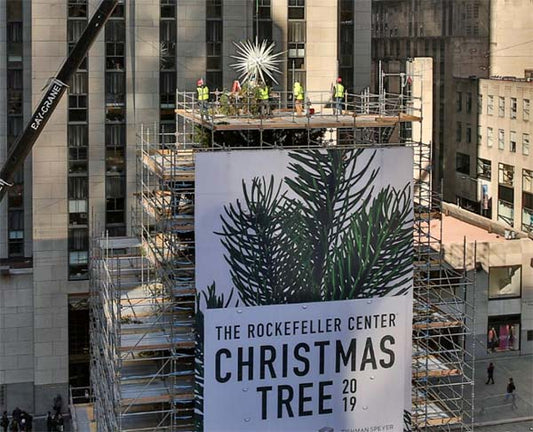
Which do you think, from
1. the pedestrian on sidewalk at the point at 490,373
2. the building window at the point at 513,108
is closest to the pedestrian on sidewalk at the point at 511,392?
the pedestrian on sidewalk at the point at 490,373

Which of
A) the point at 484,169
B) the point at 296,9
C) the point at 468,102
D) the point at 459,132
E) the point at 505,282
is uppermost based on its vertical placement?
the point at 296,9

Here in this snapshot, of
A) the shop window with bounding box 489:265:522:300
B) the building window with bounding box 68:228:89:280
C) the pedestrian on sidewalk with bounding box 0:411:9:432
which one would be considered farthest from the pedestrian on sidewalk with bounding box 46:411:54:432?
the shop window with bounding box 489:265:522:300

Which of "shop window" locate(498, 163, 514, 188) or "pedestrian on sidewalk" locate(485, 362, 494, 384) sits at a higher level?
"shop window" locate(498, 163, 514, 188)

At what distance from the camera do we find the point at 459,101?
9588 cm

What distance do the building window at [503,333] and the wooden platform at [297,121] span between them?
1050 inches

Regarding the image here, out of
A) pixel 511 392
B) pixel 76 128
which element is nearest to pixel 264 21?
pixel 76 128

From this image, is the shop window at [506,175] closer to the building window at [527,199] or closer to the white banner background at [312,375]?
the building window at [527,199]

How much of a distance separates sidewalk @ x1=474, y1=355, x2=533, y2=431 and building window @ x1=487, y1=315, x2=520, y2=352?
66cm

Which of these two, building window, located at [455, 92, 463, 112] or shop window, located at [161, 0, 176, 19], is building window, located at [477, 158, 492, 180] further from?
shop window, located at [161, 0, 176, 19]

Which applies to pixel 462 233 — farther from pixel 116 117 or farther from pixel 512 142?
pixel 116 117

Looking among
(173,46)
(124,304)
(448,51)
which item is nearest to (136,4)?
(173,46)

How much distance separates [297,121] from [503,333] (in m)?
30.3

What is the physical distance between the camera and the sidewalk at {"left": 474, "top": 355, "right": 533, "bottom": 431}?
59.7 meters

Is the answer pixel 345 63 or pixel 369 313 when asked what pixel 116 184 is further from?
pixel 369 313
